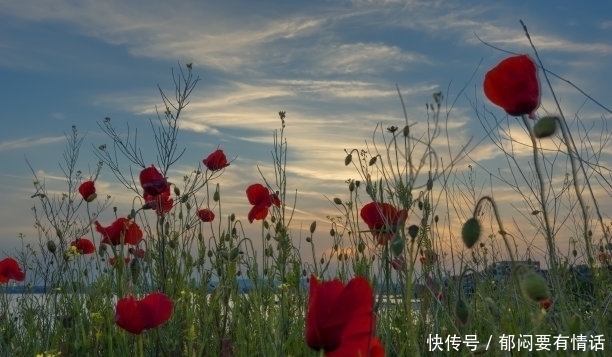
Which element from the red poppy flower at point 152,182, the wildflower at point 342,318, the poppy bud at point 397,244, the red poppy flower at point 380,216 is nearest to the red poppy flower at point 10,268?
the red poppy flower at point 152,182

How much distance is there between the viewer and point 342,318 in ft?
3.71

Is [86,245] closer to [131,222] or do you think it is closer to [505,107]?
[131,222]

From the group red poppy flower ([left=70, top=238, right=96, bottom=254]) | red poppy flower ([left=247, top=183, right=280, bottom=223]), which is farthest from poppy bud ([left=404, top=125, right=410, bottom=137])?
red poppy flower ([left=70, top=238, right=96, bottom=254])

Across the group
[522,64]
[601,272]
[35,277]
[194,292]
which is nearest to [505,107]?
[522,64]

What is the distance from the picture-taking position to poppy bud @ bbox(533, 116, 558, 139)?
1.51 metres

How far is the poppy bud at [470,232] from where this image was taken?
147 centimetres

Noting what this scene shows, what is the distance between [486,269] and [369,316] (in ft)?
12.3

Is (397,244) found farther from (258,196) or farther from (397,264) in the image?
(258,196)

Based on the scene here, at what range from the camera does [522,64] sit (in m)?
1.68

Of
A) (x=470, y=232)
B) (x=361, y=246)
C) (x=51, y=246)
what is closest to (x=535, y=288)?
(x=470, y=232)

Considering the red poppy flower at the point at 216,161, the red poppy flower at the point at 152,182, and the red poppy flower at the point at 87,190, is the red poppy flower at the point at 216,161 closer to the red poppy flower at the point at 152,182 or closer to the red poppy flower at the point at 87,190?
the red poppy flower at the point at 87,190

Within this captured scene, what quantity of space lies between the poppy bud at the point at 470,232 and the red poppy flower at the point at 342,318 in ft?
1.33

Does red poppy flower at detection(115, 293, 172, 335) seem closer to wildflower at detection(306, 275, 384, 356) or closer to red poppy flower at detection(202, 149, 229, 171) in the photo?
wildflower at detection(306, 275, 384, 356)

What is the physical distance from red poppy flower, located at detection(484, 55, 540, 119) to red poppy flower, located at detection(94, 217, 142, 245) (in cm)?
194
